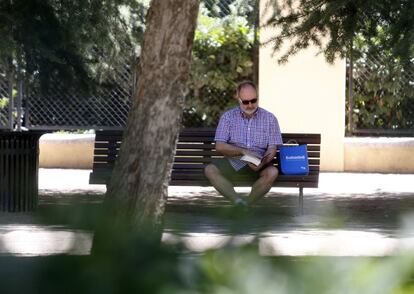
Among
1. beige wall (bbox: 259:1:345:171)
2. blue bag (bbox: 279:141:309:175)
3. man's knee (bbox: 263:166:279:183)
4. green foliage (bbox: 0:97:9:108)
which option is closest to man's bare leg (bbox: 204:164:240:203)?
man's knee (bbox: 263:166:279:183)

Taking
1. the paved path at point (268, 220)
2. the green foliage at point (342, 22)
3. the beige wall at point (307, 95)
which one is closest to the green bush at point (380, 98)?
the beige wall at point (307, 95)

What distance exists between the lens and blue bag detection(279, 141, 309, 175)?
907 centimetres

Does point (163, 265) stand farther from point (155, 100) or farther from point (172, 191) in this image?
point (172, 191)

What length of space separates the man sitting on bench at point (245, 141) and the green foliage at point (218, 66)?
5739 mm

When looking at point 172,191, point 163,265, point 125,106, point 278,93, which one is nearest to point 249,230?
point 163,265

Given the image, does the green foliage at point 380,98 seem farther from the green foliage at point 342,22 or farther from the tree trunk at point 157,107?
the tree trunk at point 157,107

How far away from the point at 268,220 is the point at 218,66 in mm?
12410

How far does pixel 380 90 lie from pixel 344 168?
4.46 ft

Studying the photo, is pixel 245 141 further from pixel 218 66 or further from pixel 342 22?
pixel 218 66

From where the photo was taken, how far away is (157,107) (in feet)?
16.6

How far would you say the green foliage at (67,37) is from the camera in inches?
358

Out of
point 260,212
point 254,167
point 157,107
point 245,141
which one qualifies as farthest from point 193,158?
point 260,212

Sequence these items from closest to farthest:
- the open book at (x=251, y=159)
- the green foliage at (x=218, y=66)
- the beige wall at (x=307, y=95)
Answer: the open book at (x=251, y=159)
the beige wall at (x=307, y=95)
the green foliage at (x=218, y=66)

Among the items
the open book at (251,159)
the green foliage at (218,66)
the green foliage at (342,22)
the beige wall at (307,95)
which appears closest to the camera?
the green foliage at (342,22)
